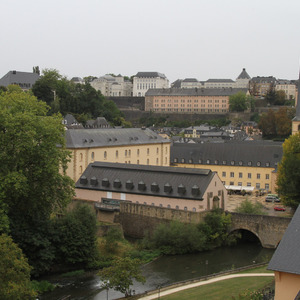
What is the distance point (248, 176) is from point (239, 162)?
2.09 meters

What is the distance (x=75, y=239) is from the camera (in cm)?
3344

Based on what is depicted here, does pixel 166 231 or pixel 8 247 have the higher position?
pixel 8 247

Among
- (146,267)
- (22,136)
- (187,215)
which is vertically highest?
(22,136)

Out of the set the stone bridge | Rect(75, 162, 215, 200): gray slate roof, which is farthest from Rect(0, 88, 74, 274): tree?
the stone bridge

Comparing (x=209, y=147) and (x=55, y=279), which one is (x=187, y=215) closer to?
(x=55, y=279)

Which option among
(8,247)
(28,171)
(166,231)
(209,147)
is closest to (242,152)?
(209,147)

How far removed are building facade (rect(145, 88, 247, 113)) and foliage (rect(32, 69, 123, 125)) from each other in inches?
1500

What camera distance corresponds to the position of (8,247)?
23.4 metres

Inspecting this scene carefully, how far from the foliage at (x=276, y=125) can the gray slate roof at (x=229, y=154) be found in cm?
4263

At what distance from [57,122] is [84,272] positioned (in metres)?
10.2

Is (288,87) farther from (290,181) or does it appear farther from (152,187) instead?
(152,187)

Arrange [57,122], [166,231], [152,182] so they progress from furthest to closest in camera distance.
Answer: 1. [152,182]
2. [166,231]
3. [57,122]

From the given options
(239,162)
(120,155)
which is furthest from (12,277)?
(239,162)

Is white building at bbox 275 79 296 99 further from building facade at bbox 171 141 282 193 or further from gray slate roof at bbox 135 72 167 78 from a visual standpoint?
building facade at bbox 171 141 282 193
